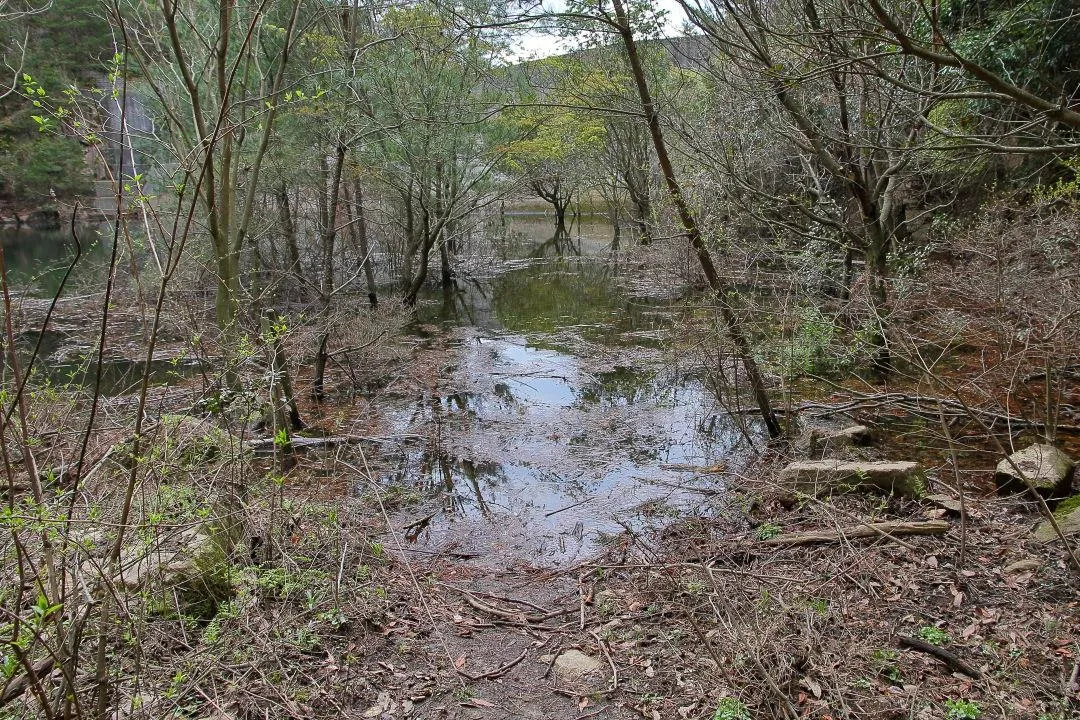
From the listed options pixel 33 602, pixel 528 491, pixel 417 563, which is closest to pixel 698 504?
pixel 528 491

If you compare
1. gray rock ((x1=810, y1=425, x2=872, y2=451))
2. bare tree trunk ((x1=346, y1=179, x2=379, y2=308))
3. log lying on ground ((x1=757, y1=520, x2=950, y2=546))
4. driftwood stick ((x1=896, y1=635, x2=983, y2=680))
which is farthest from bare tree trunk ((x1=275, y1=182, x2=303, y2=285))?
driftwood stick ((x1=896, y1=635, x2=983, y2=680))

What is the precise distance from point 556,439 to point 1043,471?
5.61 metres

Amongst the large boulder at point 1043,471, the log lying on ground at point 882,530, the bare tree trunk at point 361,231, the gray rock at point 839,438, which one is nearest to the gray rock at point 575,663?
the log lying on ground at point 882,530

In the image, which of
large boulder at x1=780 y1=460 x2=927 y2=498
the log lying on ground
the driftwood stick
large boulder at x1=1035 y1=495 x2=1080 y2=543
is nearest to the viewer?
the driftwood stick

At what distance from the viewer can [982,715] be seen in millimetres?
3141

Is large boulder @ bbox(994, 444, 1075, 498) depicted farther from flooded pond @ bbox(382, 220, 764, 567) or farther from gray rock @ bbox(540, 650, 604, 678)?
gray rock @ bbox(540, 650, 604, 678)

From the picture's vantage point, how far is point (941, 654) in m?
3.63

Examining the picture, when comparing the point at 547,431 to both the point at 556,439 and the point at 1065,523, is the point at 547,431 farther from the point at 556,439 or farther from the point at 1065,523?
the point at 1065,523

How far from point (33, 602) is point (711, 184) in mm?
9877

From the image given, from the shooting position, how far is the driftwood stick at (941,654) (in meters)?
3.48

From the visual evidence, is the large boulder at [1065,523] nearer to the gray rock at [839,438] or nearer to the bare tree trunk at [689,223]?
the gray rock at [839,438]

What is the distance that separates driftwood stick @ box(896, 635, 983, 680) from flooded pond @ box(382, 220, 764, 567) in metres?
2.98

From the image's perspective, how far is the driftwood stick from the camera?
3482mm

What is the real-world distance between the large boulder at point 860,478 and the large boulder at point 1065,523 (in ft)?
3.04
